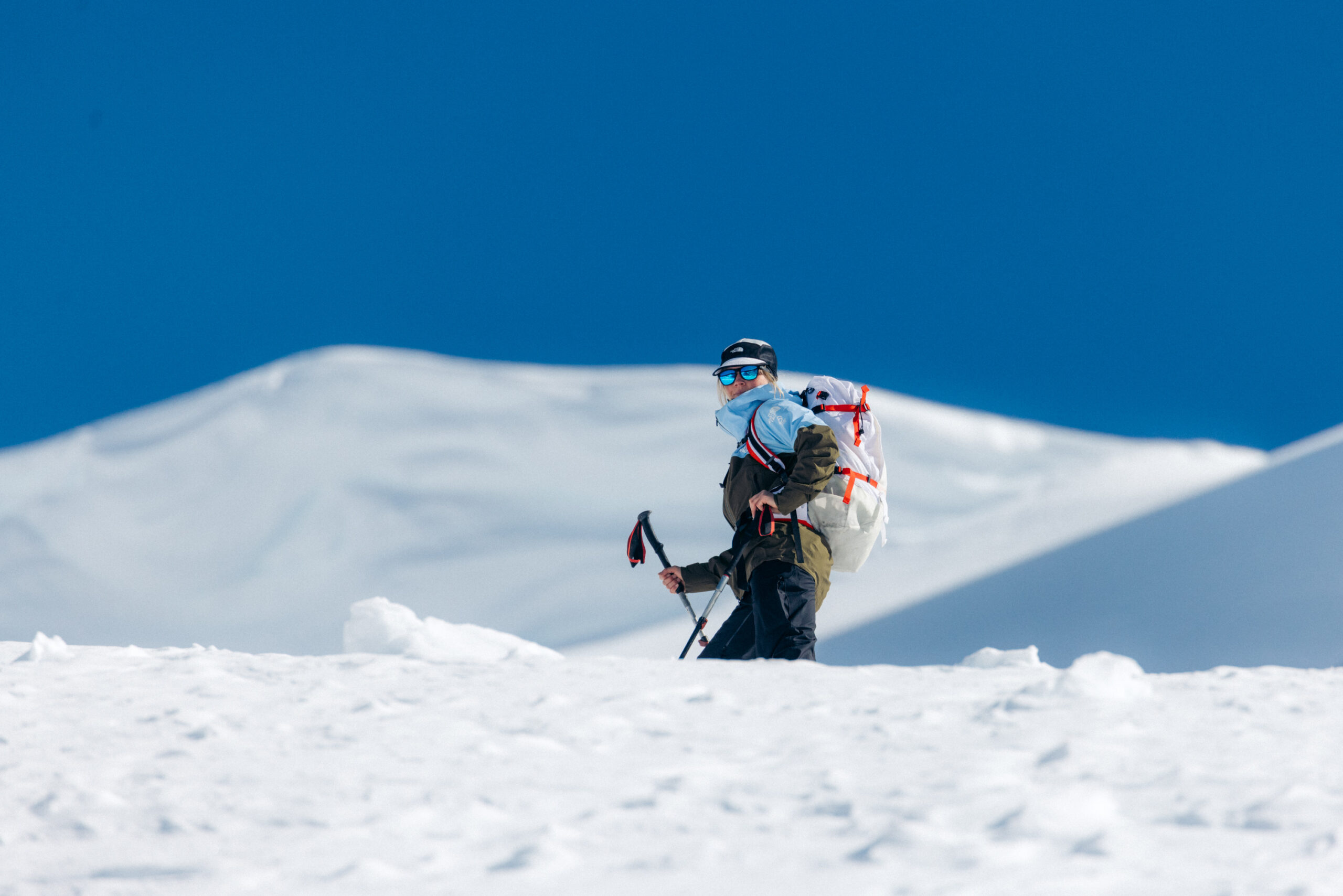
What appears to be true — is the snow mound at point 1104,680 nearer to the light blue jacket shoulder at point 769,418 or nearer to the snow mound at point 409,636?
the light blue jacket shoulder at point 769,418

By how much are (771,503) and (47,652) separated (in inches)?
109

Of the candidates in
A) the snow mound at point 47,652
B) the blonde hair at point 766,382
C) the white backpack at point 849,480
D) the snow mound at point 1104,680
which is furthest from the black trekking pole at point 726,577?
the snow mound at point 47,652

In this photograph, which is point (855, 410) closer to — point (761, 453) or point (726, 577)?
point (761, 453)

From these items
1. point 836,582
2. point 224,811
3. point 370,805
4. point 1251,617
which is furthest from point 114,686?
point 836,582

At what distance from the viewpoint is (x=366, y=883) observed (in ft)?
6.92

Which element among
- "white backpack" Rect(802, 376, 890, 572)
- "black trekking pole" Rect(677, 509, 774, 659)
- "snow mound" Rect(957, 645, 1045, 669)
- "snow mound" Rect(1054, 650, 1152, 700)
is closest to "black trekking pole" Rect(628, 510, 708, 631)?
"black trekking pole" Rect(677, 509, 774, 659)

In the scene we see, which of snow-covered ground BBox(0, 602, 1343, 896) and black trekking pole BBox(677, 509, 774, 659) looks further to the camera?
black trekking pole BBox(677, 509, 774, 659)

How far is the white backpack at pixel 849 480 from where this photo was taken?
14.6ft

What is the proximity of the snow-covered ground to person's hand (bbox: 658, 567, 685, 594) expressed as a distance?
38.1 inches

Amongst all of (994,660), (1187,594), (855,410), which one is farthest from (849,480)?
(1187,594)

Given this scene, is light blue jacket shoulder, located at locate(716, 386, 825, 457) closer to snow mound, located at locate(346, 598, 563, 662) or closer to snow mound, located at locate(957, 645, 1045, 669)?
snow mound, located at locate(957, 645, 1045, 669)

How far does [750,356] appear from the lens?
4508 mm

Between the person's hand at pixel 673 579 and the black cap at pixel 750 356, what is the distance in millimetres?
858

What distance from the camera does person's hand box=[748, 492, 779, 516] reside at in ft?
13.6
